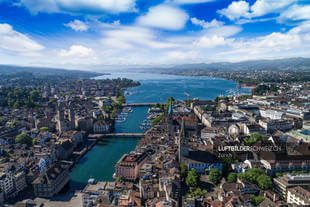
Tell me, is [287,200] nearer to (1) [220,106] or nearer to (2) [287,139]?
(2) [287,139]

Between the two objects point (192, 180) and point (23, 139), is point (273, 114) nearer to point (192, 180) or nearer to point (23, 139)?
point (192, 180)

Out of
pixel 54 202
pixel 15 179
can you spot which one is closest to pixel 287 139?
pixel 54 202

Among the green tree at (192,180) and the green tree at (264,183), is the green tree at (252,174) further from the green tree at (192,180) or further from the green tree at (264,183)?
the green tree at (192,180)

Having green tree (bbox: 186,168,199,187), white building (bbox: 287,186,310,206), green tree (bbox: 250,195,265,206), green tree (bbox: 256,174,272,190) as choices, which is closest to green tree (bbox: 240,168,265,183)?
green tree (bbox: 256,174,272,190)

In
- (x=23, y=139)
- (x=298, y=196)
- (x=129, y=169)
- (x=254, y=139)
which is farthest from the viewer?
(x=23, y=139)

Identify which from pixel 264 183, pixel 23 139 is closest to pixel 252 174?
pixel 264 183

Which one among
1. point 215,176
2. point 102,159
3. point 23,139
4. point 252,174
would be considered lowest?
point 102,159

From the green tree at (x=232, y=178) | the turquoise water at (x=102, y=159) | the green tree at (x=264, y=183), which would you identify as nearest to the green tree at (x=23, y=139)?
the turquoise water at (x=102, y=159)

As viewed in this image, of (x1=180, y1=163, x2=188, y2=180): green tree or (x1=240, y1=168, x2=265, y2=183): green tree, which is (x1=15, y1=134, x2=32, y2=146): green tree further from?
(x1=240, y1=168, x2=265, y2=183): green tree

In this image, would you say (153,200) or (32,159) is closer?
(153,200)
